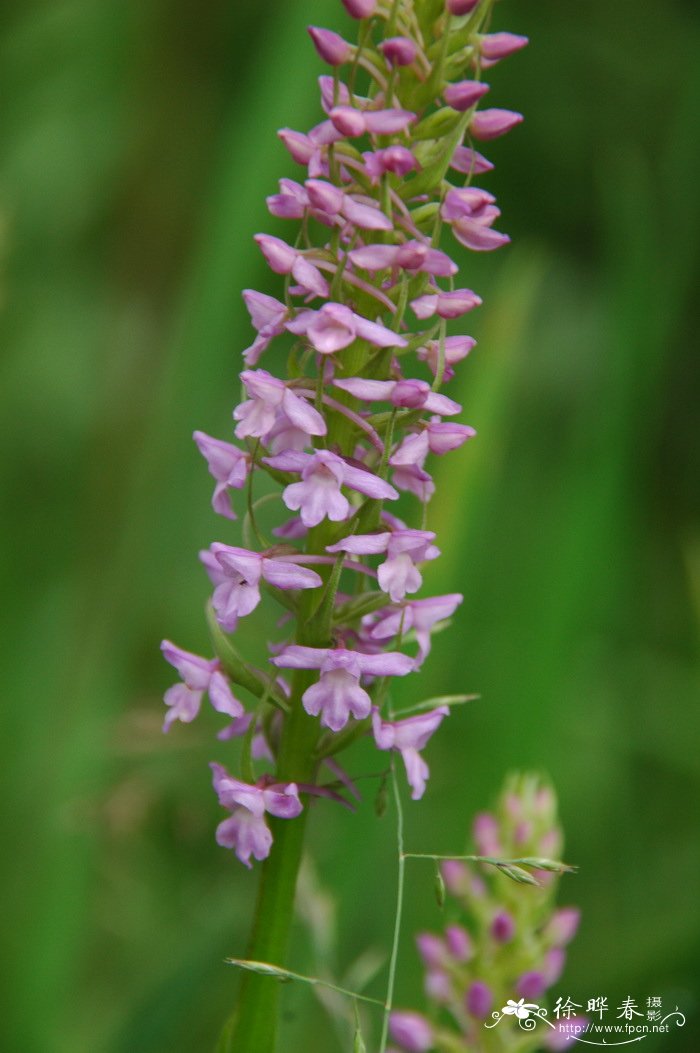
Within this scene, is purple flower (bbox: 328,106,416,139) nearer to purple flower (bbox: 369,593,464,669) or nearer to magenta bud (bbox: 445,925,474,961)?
purple flower (bbox: 369,593,464,669)

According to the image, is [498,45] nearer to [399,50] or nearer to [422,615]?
[399,50]

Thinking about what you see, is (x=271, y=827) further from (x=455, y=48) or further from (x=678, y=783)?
(x=678, y=783)

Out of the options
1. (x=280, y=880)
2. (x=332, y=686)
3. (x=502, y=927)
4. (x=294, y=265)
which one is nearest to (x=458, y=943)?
(x=502, y=927)

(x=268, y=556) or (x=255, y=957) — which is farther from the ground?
(x=268, y=556)

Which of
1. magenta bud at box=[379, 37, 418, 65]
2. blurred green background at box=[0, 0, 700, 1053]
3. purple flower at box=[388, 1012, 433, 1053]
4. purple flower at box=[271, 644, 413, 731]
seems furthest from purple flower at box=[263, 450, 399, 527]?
purple flower at box=[388, 1012, 433, 1053]

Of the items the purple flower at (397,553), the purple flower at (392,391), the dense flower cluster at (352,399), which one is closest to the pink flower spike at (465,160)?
the dense flower cluster at (352,399)

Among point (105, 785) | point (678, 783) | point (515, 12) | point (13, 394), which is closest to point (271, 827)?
point (105, 785)
